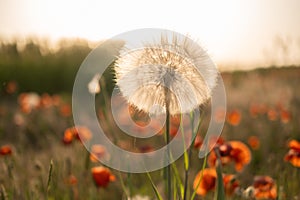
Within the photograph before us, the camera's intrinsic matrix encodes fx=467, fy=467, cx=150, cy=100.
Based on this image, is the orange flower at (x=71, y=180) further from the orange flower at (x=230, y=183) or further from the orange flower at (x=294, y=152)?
the orange flower at (x=294, y=152)

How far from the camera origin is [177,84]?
1.47 meters

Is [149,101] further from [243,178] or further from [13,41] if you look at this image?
[13,41]

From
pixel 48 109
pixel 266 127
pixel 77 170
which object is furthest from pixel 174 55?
pixel 48 109

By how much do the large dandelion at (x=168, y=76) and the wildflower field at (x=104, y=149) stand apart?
5 cm

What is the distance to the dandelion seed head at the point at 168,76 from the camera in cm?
145

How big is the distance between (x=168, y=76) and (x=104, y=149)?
146cm

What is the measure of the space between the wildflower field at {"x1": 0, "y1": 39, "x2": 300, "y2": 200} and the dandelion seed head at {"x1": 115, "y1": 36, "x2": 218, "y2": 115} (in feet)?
0.16

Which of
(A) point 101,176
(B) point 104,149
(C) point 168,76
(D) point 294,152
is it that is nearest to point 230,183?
(D) point 294,152

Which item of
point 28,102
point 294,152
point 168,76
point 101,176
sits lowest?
point 28,102

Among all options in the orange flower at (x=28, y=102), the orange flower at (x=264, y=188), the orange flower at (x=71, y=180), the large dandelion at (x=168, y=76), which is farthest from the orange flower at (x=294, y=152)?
the orange flower at (x=28, y=102)

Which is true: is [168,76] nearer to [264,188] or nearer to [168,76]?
[168,76]

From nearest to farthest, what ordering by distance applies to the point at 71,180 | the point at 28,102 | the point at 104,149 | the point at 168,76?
the point at 168,76
the point at 71,180
the point at 104,149
the point at 28,102

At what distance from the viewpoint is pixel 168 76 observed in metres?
1.45

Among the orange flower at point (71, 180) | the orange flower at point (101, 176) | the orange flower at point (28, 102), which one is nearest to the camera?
the orange flower at point (101, 176)
